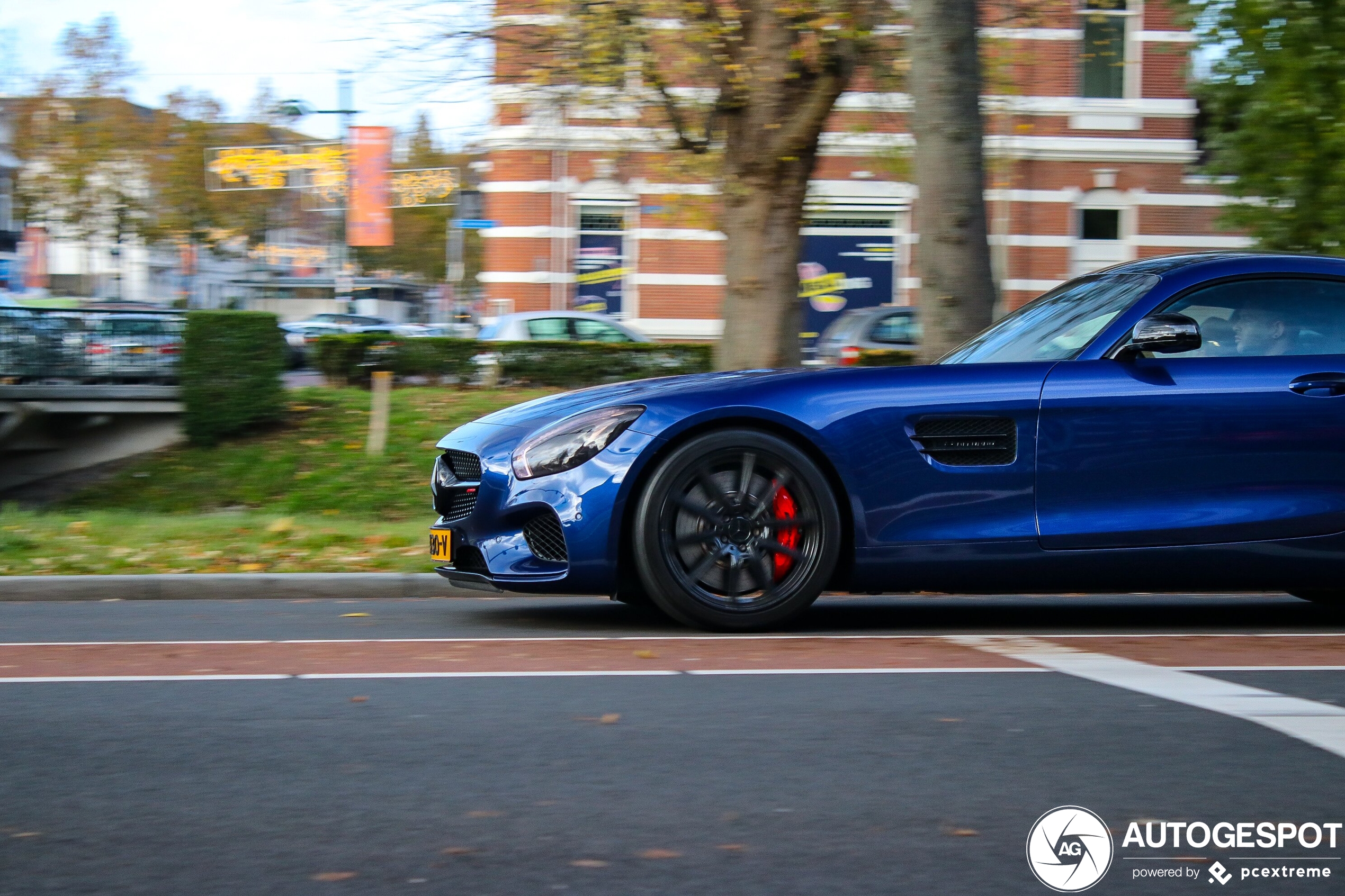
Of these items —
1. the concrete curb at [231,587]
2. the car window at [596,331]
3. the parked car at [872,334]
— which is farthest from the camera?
the car window at [596,331]

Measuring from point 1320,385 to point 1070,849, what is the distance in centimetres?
326

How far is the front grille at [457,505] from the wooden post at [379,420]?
7803mm

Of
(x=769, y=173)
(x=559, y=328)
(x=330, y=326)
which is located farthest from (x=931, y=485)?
(x=330, y=326)

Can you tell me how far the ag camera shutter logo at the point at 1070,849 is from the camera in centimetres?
275

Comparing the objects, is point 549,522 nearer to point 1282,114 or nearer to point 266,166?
point 1282,114

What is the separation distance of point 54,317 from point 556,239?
1164 cm

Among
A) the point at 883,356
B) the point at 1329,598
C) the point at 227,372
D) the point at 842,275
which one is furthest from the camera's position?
the point at 842,275

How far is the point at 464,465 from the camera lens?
583 cm

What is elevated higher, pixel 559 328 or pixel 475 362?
pixel 559 328

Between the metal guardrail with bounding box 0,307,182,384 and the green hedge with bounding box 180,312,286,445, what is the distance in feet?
3.03

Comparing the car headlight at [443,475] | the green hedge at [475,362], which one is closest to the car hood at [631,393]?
the car headlight at [443,475]

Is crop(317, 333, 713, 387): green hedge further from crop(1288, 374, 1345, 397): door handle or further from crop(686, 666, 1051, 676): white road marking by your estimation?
crop(686, 666, 1051, 676): white road marking

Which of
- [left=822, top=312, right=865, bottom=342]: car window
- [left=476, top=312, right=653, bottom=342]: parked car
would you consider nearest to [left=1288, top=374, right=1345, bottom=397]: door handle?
[left=822, top=312, right=865, bottom=342]: car window

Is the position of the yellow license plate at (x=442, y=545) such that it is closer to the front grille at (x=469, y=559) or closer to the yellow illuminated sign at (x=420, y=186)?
the front grille at (x=469, y=559)
